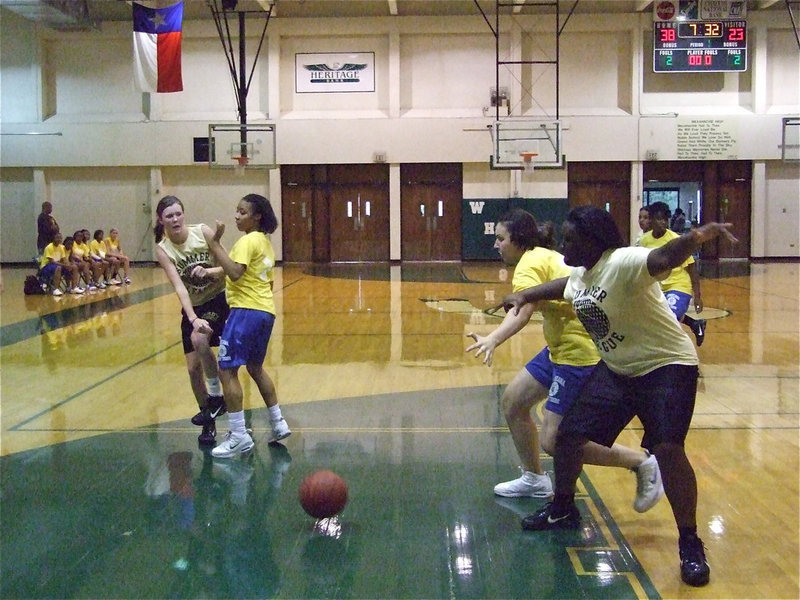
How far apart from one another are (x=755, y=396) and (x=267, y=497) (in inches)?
180

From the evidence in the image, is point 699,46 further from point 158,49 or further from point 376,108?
point 158,49

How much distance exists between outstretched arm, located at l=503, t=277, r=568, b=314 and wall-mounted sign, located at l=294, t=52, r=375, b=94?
21.9m

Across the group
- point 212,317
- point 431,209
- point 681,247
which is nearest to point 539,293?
point 681,247

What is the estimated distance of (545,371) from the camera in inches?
183

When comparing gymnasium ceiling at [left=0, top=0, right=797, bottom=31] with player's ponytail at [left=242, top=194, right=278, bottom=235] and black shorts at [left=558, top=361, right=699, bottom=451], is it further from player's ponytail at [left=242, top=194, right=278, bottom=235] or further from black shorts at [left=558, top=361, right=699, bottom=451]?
black shorts at [left=558, top=361, right=699, bottom=451]

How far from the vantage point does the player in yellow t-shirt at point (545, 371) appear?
13.6 ft

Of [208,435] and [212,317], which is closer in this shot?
[208,435]

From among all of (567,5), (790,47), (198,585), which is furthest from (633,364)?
(790,47)

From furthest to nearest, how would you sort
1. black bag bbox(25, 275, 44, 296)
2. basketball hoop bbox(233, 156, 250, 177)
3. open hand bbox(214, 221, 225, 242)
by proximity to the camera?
1. basketball hoop bbox(233, 156, 250, 177)
2. black bag bbox(25, 275, 44, 296)
3. open hand bbox(214, 221, 225, 242)

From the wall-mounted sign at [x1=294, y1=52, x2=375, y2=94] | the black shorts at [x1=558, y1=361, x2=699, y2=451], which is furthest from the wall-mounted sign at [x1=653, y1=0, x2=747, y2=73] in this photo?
the black shorts at [x1=558, y1=361, x2=699, y2=451]

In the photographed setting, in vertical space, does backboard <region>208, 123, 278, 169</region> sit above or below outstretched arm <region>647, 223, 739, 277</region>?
above

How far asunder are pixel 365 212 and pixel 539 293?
2190cm

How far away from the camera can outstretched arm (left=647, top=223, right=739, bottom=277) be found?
324 cm

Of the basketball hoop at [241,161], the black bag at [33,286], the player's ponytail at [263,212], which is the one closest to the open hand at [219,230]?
the player's ponytail at [263,212]
